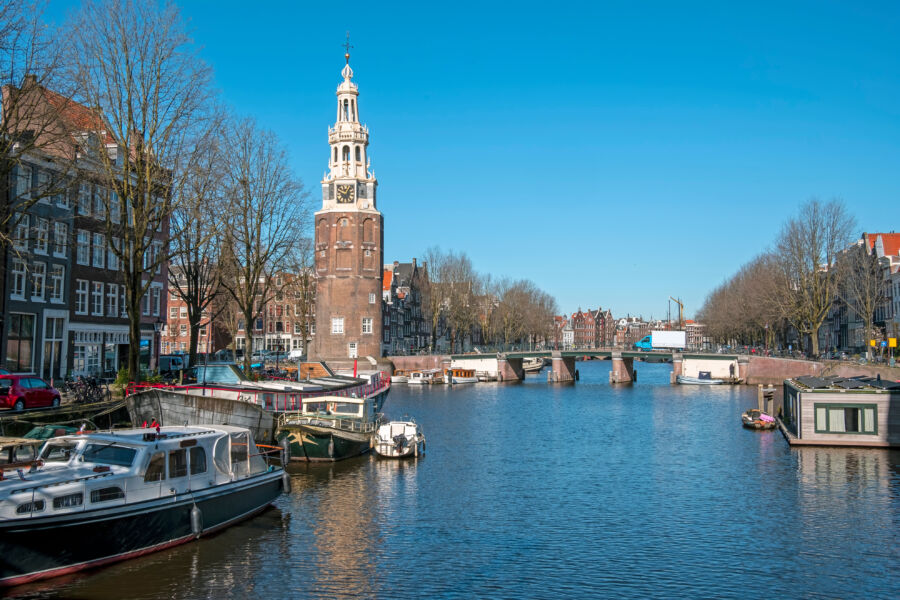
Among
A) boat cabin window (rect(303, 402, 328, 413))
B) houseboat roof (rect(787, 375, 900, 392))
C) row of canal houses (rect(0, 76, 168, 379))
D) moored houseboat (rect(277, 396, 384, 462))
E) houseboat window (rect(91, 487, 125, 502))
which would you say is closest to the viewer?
houseboat window (rect(91, 487, 125, 502))

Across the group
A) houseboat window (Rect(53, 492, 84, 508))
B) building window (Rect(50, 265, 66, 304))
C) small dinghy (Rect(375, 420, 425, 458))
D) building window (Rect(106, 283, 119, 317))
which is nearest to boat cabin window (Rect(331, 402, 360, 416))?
small dinghy (Rect(375, 420, 425, 458))

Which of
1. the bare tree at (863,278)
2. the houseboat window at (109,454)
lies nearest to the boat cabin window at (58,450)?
the houseboat window at (109,454)

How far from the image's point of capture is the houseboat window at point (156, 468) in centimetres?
2316

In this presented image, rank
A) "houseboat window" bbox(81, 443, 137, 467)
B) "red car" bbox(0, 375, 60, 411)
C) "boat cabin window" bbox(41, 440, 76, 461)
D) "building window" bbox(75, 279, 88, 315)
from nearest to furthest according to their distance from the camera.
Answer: "houseboat window" bbox(81, 443, 137, 467) → "boat cabin window" bbox(41, 440, 76, 461) → "red car" bbox(0, 375, 60, 411) → "building window" bbox(75, 279, 88, 315)

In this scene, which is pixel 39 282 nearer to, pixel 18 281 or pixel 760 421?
pixel 18 281

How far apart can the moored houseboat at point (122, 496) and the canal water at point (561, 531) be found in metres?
0.63

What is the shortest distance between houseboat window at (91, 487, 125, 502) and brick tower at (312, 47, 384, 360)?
273 feet

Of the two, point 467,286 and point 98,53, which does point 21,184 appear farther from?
point 467,286

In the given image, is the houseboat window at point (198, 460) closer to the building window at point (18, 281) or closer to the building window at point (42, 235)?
the building window at point (18, 281)

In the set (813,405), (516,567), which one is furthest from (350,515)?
(813,405)

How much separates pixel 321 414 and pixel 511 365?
84050 mm

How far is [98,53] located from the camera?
38156mm

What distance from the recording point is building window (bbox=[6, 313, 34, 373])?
158 feet

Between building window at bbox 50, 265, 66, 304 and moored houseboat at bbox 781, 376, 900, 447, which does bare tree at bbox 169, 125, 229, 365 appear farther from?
moored houseboat at bbox 781, 376, 900, 447
